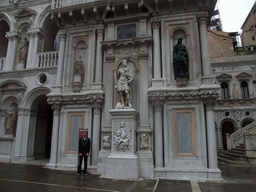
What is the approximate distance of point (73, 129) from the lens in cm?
1114

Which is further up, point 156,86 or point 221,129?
point 156,86

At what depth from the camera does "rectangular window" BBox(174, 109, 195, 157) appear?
9.35 meters

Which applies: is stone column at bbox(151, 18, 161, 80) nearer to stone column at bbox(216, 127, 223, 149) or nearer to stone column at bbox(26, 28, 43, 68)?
stone column at bbox(26, 28, 43, 68)

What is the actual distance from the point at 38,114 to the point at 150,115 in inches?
341

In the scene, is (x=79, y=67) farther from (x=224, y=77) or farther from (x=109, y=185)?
(x=224, y=77)

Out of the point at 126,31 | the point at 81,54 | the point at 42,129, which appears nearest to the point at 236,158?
the point at 126,31

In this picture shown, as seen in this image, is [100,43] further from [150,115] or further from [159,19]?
[150,115]

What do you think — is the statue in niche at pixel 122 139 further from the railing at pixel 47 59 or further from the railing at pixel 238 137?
the railing at pixel 238 137

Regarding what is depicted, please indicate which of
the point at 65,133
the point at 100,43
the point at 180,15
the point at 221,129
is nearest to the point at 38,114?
the point at 65,133

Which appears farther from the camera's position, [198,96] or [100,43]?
[100,43]

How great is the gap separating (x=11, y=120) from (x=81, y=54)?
22.0 feet

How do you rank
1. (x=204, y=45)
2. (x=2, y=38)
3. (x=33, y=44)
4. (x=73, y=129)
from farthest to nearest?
(x=2, y=38) < (x=33, y=44) < (x=73, y=129) < (x=204, y=45)

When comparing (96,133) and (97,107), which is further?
(97,107)

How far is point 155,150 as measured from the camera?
31.3 ft
